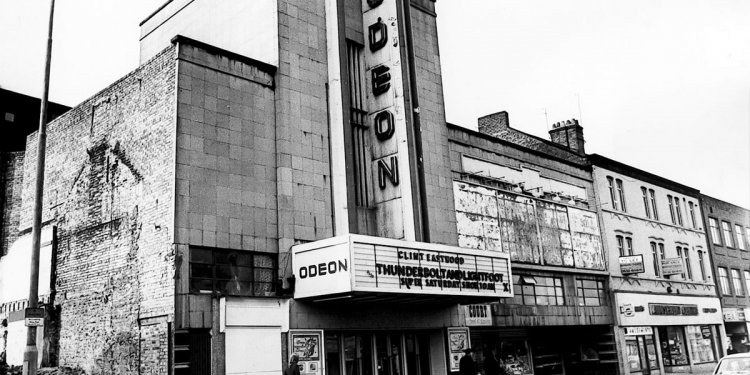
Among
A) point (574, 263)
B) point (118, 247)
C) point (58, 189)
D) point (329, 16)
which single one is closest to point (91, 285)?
point (118, 247)

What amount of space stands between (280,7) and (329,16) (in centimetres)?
182

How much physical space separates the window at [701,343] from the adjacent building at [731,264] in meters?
2.97

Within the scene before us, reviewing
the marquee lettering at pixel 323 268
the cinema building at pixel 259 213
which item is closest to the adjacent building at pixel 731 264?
the cinema building at pixel 259 213

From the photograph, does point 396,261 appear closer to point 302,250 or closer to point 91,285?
point 302,250

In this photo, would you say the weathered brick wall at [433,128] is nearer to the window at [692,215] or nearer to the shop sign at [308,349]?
the shop sign at [308,349]

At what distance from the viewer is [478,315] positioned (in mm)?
23906

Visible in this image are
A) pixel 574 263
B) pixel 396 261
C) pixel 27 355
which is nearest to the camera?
pixel 27 355

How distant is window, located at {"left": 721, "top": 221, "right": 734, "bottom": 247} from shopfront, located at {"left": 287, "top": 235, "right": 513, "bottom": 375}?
2873 centimetres

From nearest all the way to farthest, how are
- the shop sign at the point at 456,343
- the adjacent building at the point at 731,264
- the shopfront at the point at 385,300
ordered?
1. the shopfront at the point at 385,300
2. the shop sign at the point at 456,343
3. the adjacent building at the point at 731,264

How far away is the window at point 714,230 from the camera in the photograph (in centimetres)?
4244

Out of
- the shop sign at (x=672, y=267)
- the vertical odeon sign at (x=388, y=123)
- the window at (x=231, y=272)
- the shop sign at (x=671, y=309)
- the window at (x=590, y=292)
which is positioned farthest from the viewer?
the shop sign at (x=672, y=267)

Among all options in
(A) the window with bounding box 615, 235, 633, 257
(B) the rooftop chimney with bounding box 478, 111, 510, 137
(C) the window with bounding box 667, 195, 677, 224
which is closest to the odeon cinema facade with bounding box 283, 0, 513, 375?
(B) the rooftop chimney with bounding box 478, 111, 510, 137

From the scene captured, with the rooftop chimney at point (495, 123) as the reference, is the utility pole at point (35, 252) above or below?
below

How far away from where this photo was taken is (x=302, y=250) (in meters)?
18.0
